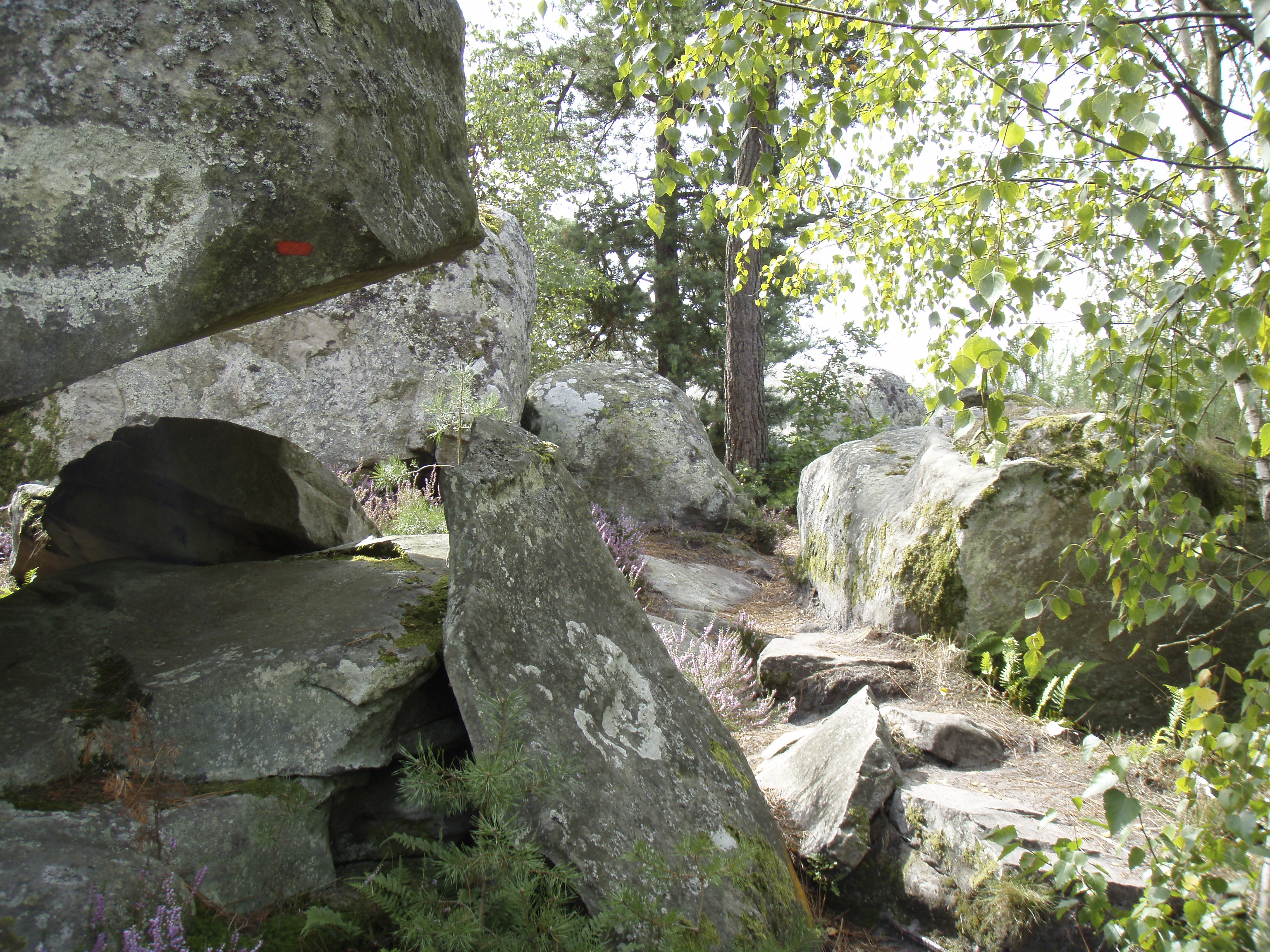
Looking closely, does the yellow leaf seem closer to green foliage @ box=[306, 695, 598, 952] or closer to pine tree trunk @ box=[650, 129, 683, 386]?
green foliage @ box=[306, 695, 598, 952]

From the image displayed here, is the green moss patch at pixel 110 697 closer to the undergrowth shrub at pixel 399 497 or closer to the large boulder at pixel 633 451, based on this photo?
the undergrowth shrub at pixel 399 497

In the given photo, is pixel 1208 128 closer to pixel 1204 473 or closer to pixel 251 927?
pixel 1204 473

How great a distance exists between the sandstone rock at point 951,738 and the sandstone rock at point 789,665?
795 millimetres

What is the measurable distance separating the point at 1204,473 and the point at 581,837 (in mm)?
4025

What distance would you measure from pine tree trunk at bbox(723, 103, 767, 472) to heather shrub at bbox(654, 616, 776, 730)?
644 cm

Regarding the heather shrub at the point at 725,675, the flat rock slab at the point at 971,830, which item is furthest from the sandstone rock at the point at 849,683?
the flat rock slab at the point at 971,830

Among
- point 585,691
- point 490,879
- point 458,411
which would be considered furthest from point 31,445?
point 490,879

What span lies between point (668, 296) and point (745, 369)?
434cm

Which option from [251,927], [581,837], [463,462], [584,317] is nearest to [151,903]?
[251,927]

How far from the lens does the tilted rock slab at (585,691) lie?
2115mm

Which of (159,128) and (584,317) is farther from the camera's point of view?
(584,317)

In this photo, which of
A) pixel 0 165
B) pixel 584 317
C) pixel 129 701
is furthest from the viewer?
pixel 584 317

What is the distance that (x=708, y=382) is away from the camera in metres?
15.0

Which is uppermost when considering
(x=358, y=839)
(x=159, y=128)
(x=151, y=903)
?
(x=159, y=128)
